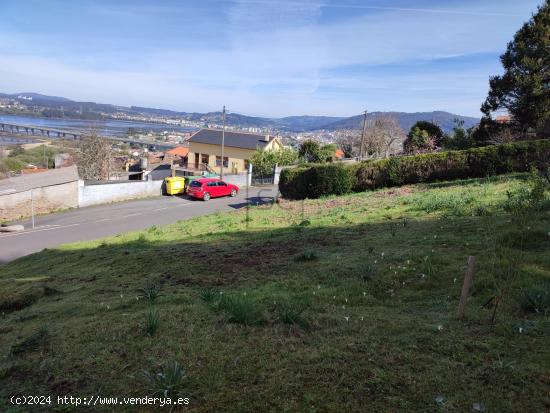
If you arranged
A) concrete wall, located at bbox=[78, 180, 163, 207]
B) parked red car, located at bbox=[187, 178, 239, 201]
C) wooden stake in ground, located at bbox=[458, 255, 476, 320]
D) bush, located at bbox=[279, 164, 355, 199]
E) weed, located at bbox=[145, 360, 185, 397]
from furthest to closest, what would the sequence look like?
parked red car, located at bbox=[187, 178, 239, 201] < concrete wall, located at bbox=[78, 180, 163, 207] < bush, located at bbox=[279, 164, 355, 199] < wooden stake in ground, located at bbox=[458, 255, 476, 320] < weed, located at bbox=[145, 360, 185, 397]

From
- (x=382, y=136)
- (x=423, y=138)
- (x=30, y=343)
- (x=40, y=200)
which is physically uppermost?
(x=382, y=136)

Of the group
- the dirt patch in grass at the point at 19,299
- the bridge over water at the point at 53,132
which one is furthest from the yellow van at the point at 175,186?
the bridge over water at the point at 53,132

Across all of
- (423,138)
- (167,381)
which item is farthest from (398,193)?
(423,138)

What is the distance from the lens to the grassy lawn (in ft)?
10.5

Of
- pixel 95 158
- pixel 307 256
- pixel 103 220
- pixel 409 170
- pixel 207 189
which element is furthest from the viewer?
pixel 95 158

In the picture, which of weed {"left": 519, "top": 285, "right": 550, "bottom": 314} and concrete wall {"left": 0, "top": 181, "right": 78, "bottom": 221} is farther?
concrete wall {"left": 0, "top": 181, "right": 78, "bottom": 221}

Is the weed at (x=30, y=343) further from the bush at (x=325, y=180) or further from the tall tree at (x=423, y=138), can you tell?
the tall tree at (x=423, y=138)

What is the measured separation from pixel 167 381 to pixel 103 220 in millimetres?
21338

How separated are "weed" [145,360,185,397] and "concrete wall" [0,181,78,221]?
2488 cm

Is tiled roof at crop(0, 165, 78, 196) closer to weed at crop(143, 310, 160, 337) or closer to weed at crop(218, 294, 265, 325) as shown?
weed at crop(143, 310, 160, 337)

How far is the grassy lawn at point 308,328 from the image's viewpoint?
319 cm

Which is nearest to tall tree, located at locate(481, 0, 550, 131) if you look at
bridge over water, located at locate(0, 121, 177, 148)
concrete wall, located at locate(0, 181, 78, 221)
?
concrete wall, located at locate(0, 181, 78, 221)

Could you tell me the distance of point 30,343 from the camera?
4379 millimetres

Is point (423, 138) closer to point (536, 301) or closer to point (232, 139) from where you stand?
point (232, 139)
